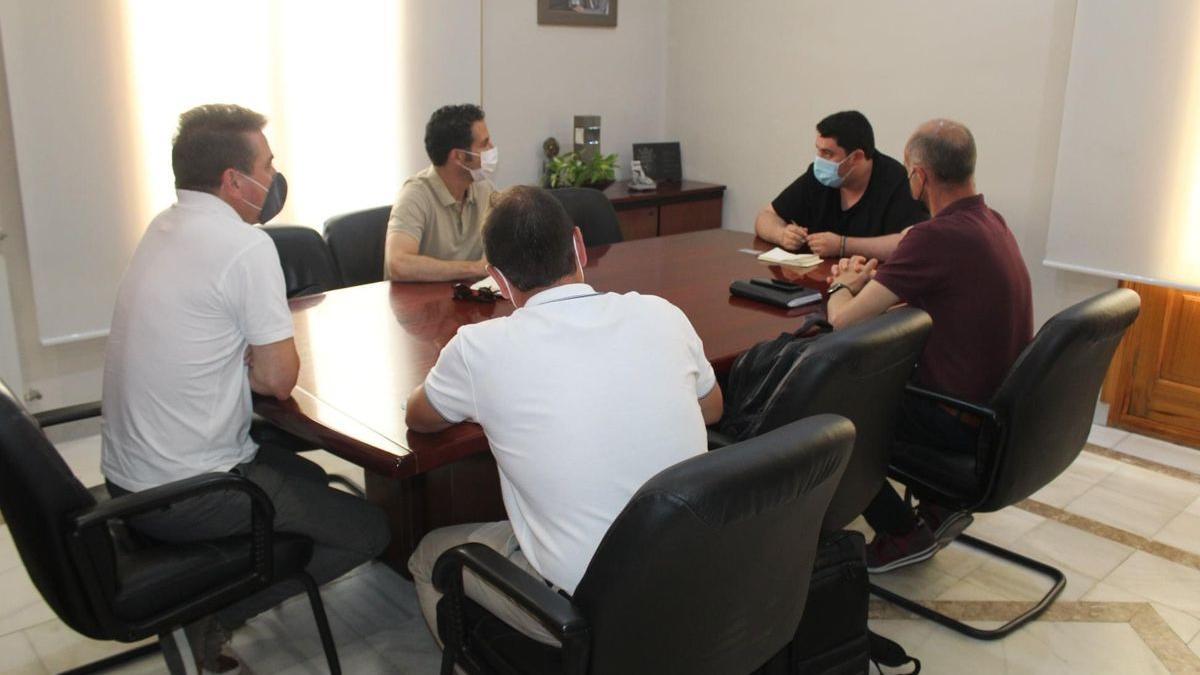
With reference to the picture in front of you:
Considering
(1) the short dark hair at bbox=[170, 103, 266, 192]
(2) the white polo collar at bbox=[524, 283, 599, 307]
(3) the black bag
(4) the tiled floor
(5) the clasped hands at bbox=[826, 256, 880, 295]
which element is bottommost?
(4) the tiled floor

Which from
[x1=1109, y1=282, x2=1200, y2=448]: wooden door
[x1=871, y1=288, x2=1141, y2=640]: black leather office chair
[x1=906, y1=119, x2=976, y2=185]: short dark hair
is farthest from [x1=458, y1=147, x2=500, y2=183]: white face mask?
[x1=1109, y1=282, x2=1200, y2=448]: wooden door

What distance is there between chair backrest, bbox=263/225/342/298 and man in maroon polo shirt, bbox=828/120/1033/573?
155 centimetres

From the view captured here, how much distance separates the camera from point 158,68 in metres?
3.54

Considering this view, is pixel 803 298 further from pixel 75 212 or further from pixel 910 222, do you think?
pixel 75 212

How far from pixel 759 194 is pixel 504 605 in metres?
3.79

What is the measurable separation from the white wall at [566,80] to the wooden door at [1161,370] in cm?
264

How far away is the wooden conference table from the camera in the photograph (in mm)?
1843

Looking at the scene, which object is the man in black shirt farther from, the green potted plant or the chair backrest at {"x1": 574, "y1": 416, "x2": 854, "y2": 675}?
the chair backrest at {"x1": 574, "y1": 416, "x2": 854, "y2": 675}

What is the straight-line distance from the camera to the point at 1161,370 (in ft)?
12.8

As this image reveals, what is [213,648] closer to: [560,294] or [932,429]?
[560,294]

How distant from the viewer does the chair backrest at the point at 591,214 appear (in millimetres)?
3748

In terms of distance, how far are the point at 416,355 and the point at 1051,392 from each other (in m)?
1.45

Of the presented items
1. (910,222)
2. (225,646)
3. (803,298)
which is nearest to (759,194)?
(910,222)

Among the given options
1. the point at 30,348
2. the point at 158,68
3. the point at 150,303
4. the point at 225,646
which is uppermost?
the point at 158,68
